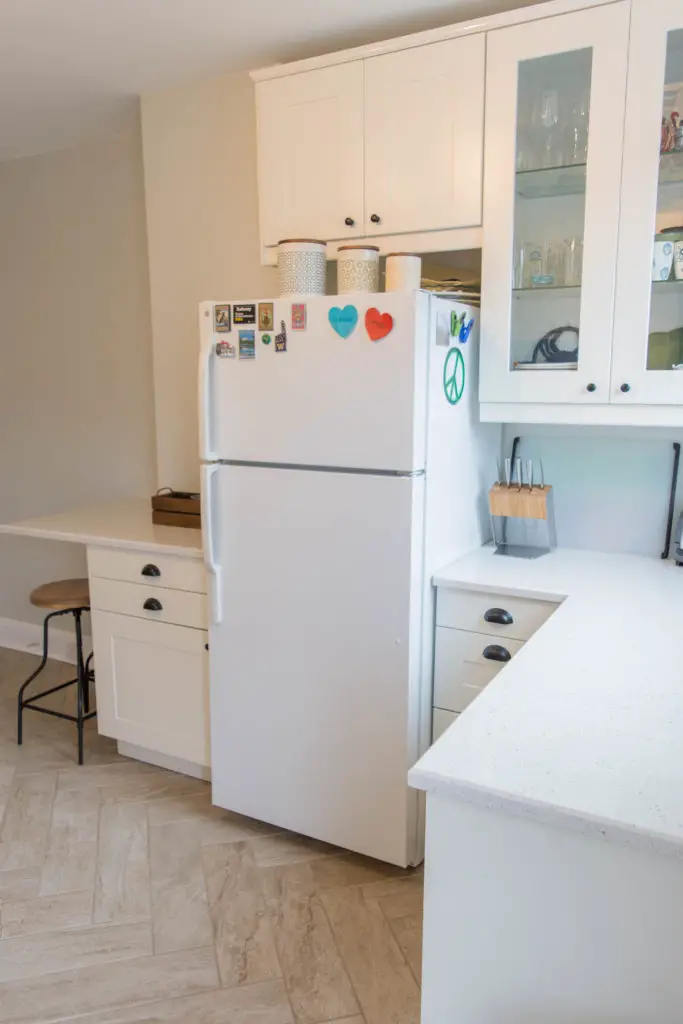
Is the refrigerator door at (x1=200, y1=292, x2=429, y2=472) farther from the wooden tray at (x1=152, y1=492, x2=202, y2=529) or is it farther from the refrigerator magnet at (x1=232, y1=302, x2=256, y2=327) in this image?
the wooden tray at (x1=152, y1=492, x2=202, y2=529)

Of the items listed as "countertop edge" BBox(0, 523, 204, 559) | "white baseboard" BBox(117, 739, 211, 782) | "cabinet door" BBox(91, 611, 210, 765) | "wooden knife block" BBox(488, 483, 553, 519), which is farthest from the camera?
"white baseboard" BBox(117, 739, 211, 782)

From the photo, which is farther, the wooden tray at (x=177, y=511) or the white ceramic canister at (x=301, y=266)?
the wooden tray at (x=177, y=511)

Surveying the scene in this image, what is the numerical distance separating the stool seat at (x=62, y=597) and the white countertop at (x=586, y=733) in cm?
188

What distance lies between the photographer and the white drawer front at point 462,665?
2129 mm

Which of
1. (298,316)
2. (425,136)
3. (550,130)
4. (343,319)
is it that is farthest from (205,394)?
(550,130)

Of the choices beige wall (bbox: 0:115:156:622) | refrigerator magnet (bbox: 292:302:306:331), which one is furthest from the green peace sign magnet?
beige wall (bbox: 0:115:156:622)

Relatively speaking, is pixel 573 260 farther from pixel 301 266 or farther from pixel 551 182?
pixel 301 266

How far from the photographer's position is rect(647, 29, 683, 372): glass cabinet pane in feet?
6.30

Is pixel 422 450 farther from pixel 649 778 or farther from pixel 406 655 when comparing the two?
pixel 649 778

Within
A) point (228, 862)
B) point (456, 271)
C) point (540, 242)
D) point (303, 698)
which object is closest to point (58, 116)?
point (456, 271)

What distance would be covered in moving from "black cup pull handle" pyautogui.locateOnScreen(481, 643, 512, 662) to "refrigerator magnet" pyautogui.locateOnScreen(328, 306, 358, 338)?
3.07 ft

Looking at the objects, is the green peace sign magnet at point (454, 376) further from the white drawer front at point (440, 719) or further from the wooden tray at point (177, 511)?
the wooden tray at point (177, 511)

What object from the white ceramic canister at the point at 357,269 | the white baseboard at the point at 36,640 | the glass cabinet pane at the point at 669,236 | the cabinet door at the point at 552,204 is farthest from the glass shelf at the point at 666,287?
the white baseboard at the point at 36,640

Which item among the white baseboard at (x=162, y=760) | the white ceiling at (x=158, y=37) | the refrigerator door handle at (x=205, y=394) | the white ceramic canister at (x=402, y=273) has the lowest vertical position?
the white baseboard at (x=162, y=760)
